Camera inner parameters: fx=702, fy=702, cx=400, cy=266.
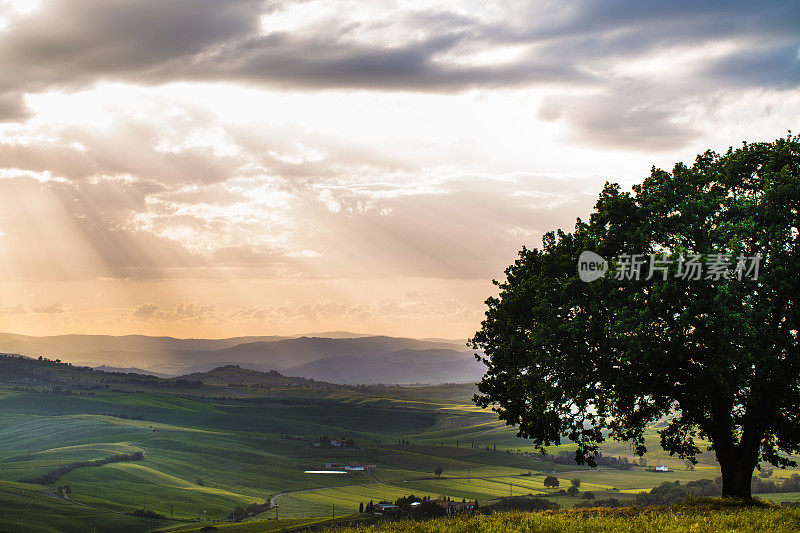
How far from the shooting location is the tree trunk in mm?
40719

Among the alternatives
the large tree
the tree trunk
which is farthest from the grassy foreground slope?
the tree trunk

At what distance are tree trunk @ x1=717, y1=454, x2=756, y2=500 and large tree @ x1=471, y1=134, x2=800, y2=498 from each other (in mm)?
74

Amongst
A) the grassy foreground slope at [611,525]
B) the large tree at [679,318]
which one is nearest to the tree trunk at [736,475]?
the large tree at [679,318]

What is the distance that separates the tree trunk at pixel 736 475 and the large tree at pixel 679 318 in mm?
74

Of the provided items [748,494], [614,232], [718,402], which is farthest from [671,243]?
[748,494]

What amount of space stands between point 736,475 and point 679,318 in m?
11.7

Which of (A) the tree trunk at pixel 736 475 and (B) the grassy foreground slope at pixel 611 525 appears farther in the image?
(A) the tree trunk at pixel 736 475

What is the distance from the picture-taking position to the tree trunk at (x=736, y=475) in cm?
4072

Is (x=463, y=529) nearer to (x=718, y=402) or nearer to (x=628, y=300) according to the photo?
(x=628, y=300)

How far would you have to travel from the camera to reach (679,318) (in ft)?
121

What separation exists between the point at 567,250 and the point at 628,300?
24.5 feet

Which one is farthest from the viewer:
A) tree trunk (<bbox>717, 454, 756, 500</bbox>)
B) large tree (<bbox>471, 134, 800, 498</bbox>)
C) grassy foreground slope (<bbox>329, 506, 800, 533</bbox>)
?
tree trunk (<bbox>717, 454, 756, 500</bbox>)

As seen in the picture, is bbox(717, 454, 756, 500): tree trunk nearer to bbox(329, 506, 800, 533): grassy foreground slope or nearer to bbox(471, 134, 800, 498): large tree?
bbox(471, 134, 800, 498): large tree

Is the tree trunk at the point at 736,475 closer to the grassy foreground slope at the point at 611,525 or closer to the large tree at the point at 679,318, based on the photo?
the large tree at the point at 679,318
